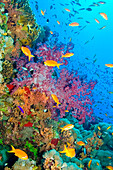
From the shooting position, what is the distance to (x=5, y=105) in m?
4.19

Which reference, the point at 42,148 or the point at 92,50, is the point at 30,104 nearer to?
the point at 42,148

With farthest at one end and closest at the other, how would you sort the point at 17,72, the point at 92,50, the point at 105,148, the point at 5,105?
the point at 92,50, the point at 105,148, the point at 17,72, the point at 5,105

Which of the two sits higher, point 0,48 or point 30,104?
point 0,48

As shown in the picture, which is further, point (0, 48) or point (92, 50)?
point (92, 50)

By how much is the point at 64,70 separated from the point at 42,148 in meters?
3.05

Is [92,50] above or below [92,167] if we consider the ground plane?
above

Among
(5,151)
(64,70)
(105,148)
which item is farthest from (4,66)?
(105,148)

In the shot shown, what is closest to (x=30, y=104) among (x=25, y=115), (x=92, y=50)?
(x=25, y=115)

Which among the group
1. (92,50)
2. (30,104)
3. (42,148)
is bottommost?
(42,148)

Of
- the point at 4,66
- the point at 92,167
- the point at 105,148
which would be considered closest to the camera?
the point at 4,66

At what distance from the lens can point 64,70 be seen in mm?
5109

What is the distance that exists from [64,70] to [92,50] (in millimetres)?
119816

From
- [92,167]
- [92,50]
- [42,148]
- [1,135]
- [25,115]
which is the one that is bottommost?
[92,167]

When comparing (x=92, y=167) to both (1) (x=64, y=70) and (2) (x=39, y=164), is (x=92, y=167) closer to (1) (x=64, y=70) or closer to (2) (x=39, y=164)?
(2) (x=39, y=164)
